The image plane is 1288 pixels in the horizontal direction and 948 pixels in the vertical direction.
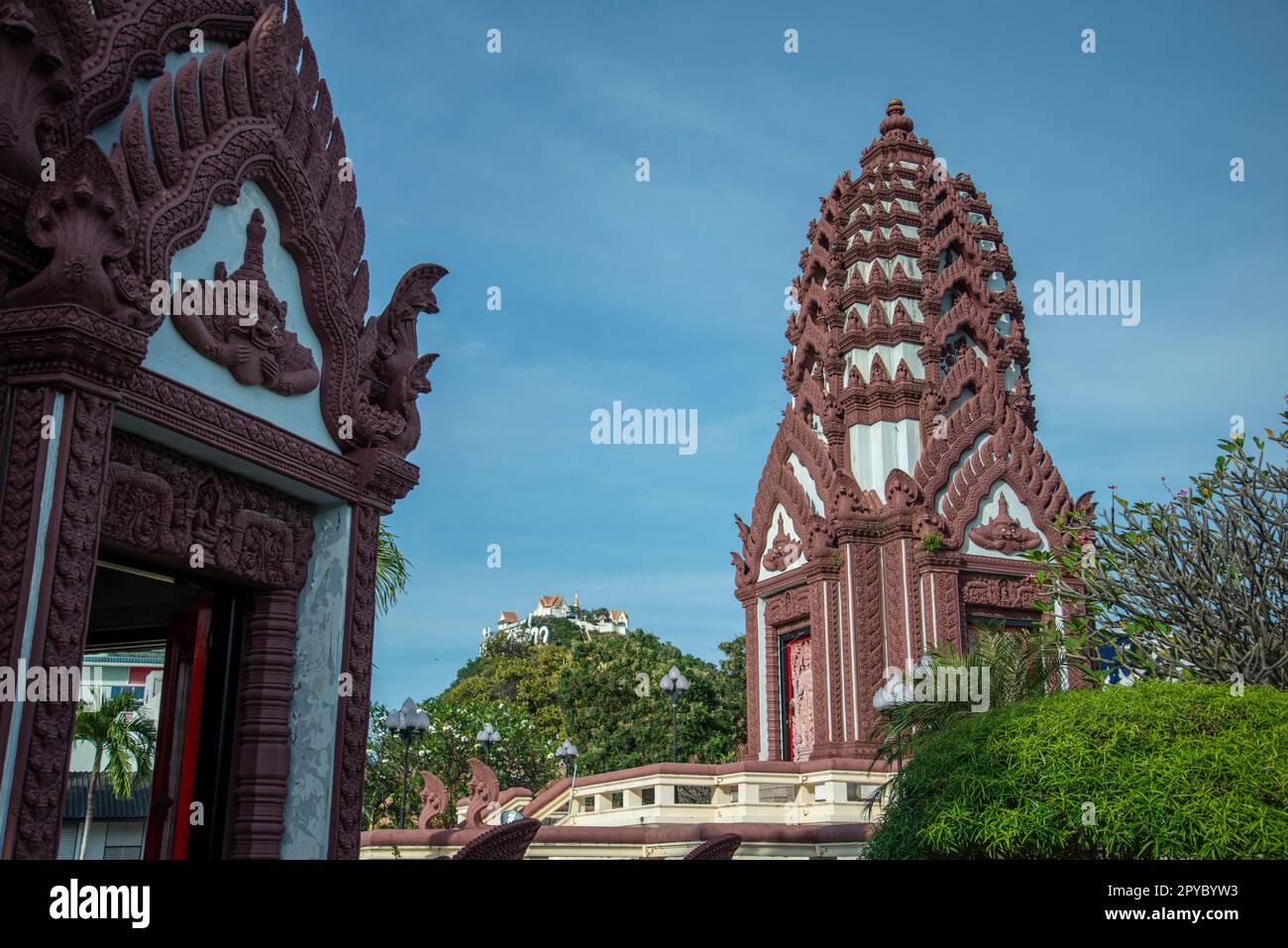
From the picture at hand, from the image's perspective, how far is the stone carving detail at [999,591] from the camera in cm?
2022

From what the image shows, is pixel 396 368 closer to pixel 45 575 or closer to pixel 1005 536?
pixel 45 575

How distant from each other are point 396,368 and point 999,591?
14.7 meters

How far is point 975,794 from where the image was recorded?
749 cm

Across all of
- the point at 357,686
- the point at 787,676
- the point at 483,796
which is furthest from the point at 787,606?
the point at 357,686

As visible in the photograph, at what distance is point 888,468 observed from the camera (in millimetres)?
21156

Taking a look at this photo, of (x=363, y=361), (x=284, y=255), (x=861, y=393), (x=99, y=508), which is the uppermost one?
(x=861, y=393)

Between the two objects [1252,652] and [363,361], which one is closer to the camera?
[363,361]

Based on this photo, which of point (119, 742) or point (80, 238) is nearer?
point (80, 238)

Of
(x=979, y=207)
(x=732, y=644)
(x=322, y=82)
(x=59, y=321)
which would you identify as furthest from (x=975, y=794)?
(x=732, y=644)

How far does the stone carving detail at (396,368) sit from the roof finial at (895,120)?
1834 centimetres

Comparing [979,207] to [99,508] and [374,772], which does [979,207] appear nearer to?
[99,508]
